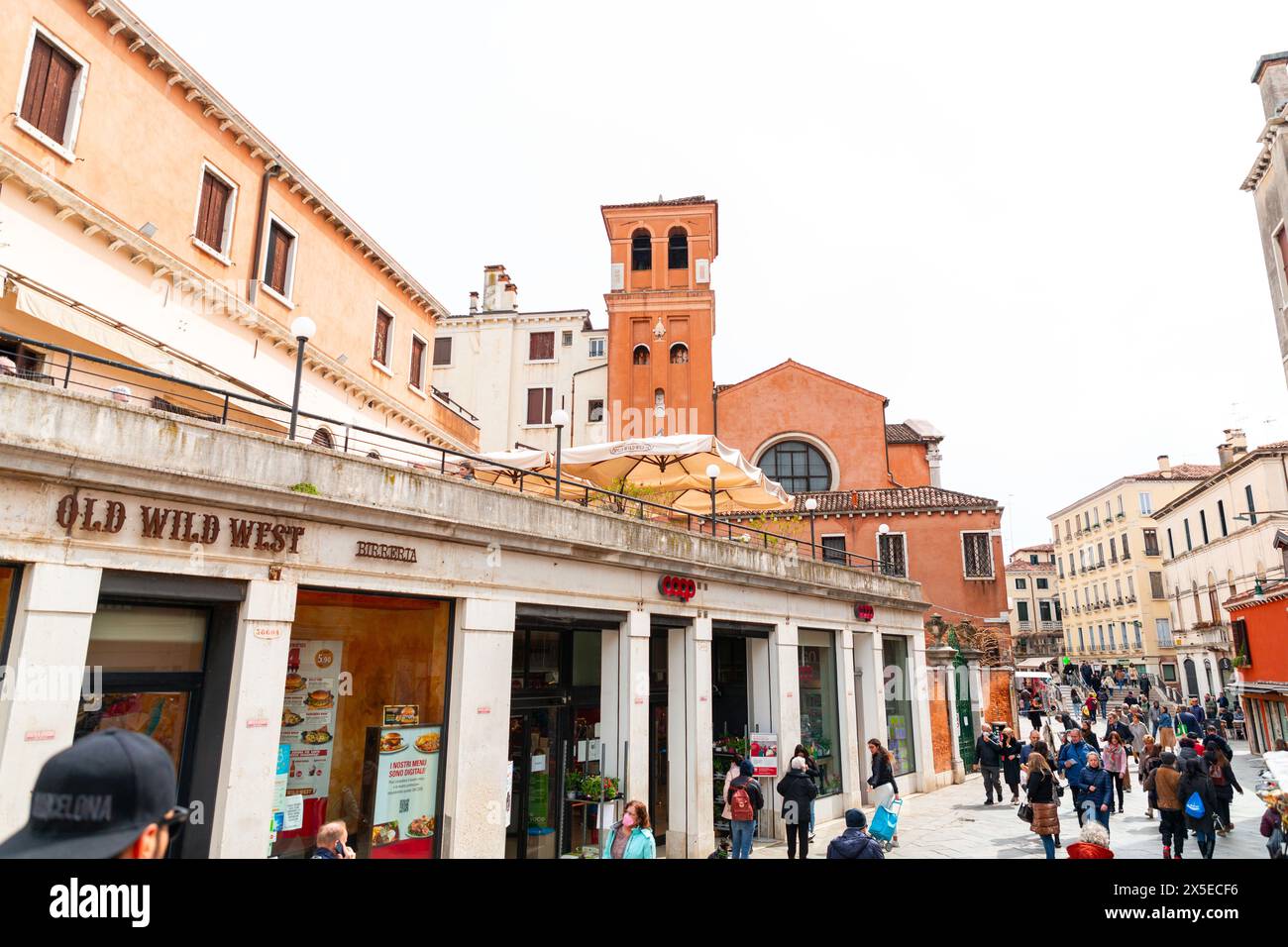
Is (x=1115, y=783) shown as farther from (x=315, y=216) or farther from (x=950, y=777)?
(x=315, y=216)

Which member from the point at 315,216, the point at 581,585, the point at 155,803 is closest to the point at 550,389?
the point at 315,216

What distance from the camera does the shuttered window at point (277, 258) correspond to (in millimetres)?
15039

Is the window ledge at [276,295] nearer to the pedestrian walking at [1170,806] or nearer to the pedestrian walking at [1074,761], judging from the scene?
the pedestrian walking at [1074,761]

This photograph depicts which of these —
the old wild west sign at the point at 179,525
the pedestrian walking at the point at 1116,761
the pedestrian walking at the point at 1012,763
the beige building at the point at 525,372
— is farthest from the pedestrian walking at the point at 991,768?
the beige building at the point at 525,372

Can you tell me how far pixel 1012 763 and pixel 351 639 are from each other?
15267mm

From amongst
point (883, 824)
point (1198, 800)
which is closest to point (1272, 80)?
point (1198, 800)

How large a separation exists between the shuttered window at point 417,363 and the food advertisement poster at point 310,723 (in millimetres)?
13116

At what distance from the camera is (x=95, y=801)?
1646 millimetres

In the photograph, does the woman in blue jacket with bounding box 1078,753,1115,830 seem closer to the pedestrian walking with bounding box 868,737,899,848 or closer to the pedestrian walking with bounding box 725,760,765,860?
the pedestrian walking with bounding box 868,737,899,848

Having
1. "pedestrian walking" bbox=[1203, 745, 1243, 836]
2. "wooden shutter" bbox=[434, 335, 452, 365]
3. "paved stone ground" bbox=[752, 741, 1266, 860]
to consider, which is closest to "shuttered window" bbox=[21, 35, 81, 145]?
"paved stone ground" bbox=[752, 741, 1266, 860]

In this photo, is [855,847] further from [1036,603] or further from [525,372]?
[1036,603]

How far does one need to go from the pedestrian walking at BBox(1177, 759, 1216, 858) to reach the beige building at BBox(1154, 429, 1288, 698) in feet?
88.7

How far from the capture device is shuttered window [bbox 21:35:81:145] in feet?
33.5

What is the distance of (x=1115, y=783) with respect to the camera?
16.5m
